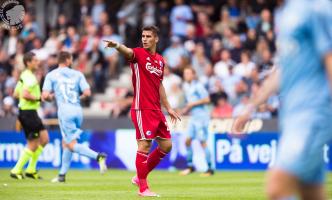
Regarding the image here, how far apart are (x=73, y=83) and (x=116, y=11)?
13532 mm

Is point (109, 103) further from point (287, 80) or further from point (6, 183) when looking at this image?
point (287, 80)

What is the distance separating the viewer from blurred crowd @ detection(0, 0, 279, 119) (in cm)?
2203

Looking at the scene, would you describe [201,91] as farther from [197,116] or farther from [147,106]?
[147,106]

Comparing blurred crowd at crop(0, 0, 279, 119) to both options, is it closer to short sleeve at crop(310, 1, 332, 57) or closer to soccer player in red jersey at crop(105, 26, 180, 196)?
soccer player in red jersey at crop(105, 26, 180, 196)

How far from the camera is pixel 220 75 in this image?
22516 millimetres

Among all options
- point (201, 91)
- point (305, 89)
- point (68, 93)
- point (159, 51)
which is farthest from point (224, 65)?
point (305, 89)

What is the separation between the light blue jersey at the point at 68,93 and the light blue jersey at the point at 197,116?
3.86 meters

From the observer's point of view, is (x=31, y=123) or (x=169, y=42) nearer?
(x=31, y=123)

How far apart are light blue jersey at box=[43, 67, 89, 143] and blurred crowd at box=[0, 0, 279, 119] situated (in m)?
6.30

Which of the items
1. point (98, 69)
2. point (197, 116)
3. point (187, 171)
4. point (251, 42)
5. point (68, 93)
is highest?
point (251, 42)

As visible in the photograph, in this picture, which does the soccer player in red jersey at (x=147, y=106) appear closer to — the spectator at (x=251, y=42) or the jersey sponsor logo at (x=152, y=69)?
the jersey sponsor logo at (x=152, y=69)

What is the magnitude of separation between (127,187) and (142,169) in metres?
2.24

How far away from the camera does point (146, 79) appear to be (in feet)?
38.2

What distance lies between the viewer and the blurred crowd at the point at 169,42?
2203 cm
